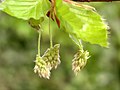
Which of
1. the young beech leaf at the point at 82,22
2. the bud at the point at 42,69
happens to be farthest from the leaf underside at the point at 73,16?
the bud at the point at 42,69

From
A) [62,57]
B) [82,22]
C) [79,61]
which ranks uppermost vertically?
[82,22]

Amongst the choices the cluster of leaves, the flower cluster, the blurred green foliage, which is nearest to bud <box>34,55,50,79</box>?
the flower cluster

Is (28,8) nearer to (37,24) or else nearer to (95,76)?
(37,24)

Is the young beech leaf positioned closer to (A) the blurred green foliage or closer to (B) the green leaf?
(B) the green leaf

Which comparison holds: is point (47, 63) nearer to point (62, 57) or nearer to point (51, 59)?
point (51, 59)

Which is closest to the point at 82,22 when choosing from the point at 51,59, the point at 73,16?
the point at 73,16

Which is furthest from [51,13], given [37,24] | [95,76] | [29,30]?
[95,76]

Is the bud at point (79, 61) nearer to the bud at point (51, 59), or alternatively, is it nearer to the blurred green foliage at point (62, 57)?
the bud at point (51, 59)
